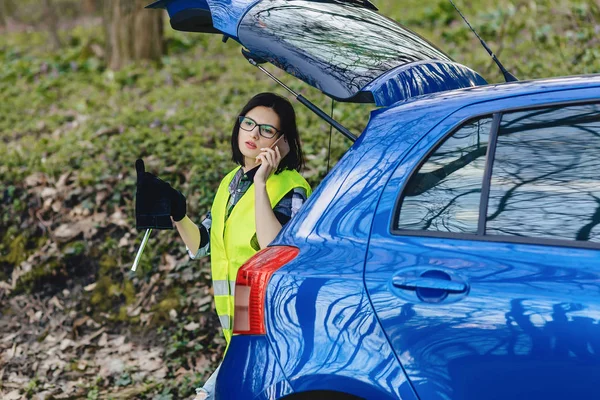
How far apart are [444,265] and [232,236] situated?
1371mm

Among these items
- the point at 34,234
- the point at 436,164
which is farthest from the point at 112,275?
the point at 436,164

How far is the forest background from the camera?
612 cm

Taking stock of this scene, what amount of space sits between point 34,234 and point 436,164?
18.2 feet

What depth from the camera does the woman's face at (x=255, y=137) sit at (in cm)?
381

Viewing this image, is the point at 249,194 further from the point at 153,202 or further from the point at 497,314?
the point at 497,314

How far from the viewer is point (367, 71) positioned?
10.6ft

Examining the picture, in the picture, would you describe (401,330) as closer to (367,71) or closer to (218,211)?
(367,71)

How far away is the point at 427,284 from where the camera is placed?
2.53 m

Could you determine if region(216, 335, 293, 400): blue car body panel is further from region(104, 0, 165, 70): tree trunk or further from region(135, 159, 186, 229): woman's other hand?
region(104, 0, 165, 70): tree trunk

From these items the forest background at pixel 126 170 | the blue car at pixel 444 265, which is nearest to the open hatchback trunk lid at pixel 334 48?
the blue car at pixel 444 265

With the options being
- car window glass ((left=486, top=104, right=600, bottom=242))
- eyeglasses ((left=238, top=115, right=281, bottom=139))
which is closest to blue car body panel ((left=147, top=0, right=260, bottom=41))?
eyeglasses ((left=238, top=115, right=281, bottom=139))

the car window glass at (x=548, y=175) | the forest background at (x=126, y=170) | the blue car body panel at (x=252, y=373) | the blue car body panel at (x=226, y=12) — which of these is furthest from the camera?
the forest background at (x=126, y=170)

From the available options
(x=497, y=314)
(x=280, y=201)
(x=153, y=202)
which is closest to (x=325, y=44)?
(x=280, y=201)

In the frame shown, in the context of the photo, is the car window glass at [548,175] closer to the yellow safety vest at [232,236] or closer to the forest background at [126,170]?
the yellow safety vest at [232,236]
